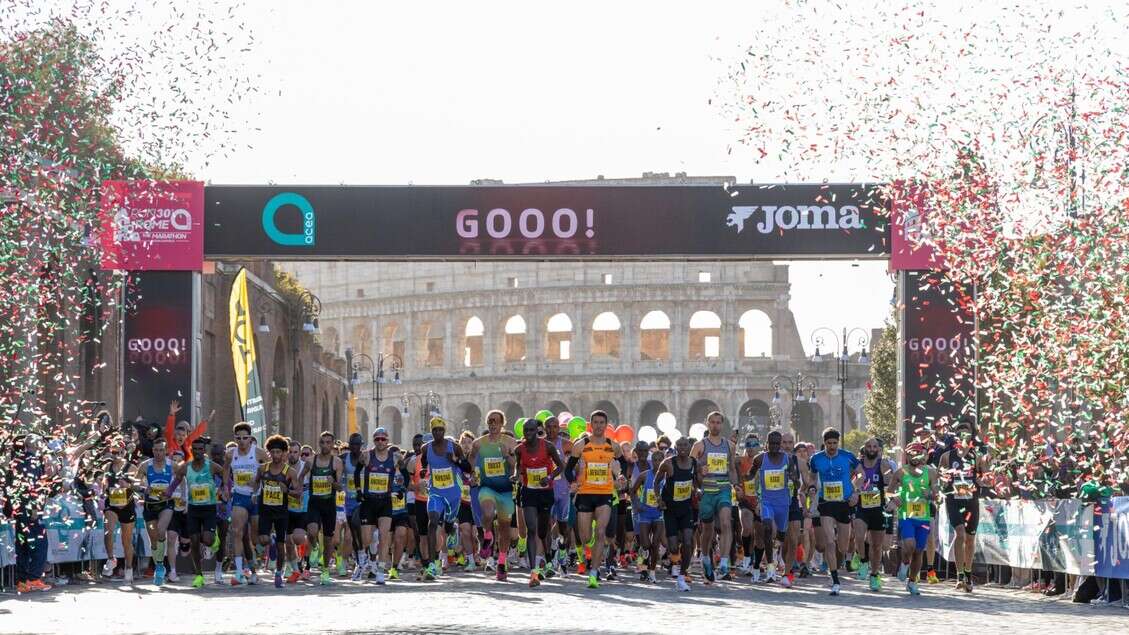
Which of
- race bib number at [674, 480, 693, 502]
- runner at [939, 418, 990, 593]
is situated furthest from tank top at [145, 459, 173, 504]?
runner at [939, 418, 990, 593]

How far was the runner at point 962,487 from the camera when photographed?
68.1 ft

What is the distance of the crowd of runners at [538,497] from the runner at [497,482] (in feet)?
0.07

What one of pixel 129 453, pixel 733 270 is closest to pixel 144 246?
pixel 129 453

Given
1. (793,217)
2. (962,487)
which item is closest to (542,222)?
(793,217)

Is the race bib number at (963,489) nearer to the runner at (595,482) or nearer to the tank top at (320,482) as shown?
the runner at (595,482)

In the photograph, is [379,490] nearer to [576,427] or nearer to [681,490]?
[681,490]

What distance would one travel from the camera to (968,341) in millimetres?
28141

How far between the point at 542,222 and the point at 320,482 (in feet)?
26.9

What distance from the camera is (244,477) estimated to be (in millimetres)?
21469

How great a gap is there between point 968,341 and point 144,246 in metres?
12.2

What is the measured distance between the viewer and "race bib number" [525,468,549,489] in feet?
67.3

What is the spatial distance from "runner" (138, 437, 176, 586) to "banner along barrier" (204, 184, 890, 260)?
24.2ft

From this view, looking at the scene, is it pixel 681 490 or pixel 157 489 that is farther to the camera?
pixel 157 489

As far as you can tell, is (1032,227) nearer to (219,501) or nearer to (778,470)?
(778,470)
